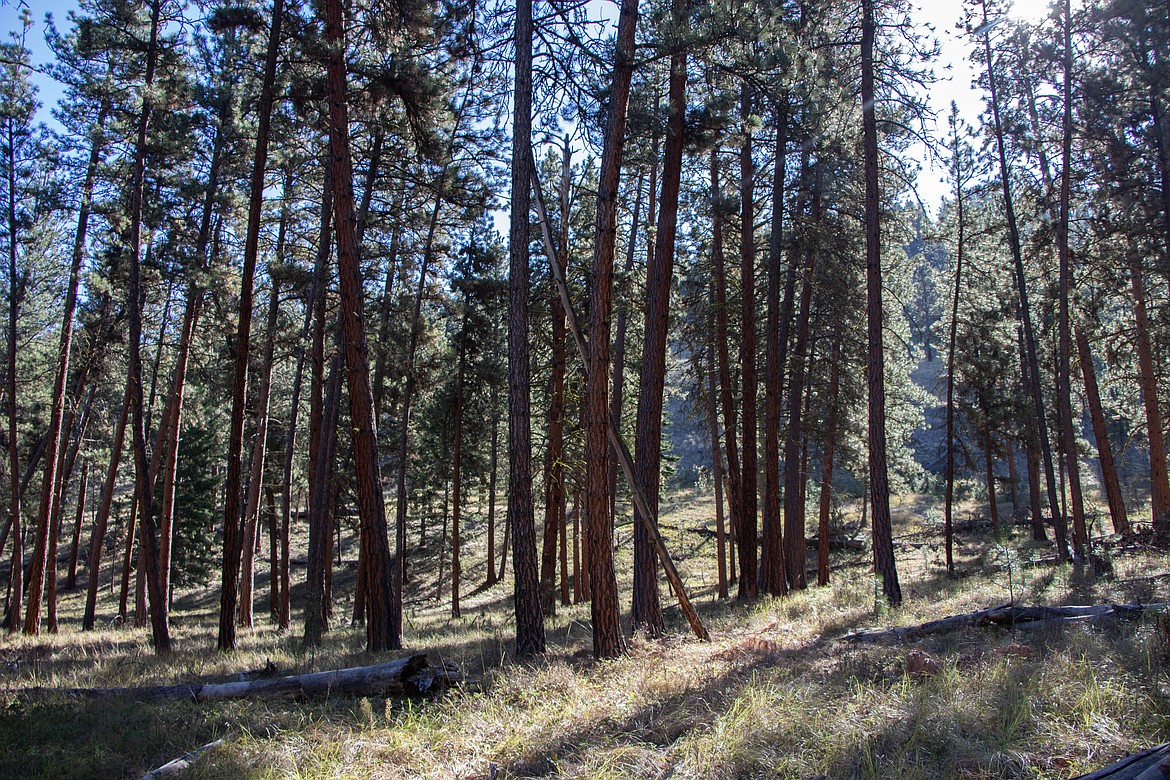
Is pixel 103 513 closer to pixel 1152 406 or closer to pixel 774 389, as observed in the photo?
pixel 774 389

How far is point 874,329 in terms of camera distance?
12.0m

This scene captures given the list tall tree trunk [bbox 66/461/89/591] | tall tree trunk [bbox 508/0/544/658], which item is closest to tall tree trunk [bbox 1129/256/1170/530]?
tall tree trunk [bbox 508/0/544/658]

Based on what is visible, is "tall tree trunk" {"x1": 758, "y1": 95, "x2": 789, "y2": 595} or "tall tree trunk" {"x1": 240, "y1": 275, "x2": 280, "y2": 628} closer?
"tall tree trunk" {"x1": 758, "y1": 95, "x2": 789, "y2": 595}

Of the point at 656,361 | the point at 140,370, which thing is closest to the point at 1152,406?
the point at 656,361

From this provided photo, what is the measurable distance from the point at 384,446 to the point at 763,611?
16.6m

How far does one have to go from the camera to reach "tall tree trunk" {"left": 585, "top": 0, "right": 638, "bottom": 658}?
8.16m

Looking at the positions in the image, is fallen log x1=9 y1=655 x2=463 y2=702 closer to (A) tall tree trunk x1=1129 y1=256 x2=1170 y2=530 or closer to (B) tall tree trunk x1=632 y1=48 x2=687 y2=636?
(B) tall tree trunk x1=632 y1=48 x2=687 y2=636

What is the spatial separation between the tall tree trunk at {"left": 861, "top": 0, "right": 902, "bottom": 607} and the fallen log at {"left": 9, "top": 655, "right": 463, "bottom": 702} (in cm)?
801

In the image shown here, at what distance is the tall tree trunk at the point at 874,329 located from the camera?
11625 millimetres

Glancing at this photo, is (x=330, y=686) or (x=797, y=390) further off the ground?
(x=797, y=390)

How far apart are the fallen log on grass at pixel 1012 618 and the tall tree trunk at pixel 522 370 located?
3.77 metres

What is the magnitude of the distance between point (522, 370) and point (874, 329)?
698cm

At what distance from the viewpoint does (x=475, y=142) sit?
12688 millimetres

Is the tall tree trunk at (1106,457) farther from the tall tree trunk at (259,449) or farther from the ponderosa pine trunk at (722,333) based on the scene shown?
the tall tree trunk at (259,449)
